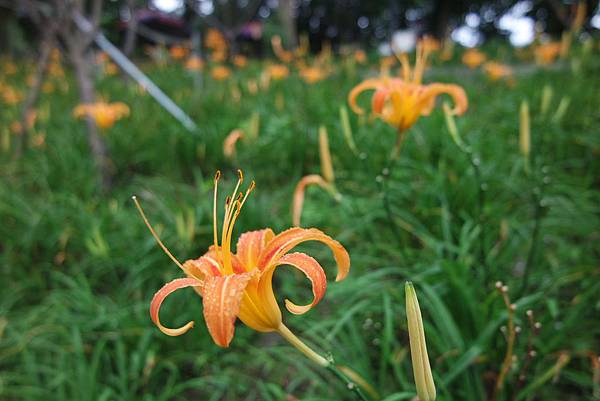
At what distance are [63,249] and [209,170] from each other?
119 cm

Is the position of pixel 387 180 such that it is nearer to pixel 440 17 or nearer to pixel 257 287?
pixel 257 287

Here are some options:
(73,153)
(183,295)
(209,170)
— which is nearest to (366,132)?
(209,170)

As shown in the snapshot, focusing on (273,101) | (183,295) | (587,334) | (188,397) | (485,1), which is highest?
(485,1)

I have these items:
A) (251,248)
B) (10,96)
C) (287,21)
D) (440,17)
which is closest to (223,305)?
(251,248)

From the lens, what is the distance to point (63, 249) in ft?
7.86

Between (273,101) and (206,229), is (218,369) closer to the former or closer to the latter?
(206,229)

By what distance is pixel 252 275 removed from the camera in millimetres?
703

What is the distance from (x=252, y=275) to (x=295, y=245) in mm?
83

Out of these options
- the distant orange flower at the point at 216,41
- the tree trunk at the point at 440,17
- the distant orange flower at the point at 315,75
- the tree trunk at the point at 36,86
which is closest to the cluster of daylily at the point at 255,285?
the tree trunk at the point at 36,86

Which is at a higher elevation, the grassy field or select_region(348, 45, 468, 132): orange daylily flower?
select_region(348, 45, 468, 132): orange daylily flower

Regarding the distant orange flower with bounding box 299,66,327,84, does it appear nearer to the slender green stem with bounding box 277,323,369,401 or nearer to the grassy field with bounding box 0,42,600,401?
the grassy field with bounding box 0,42,600,401

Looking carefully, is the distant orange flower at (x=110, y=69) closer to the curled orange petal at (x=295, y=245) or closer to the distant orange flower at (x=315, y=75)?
the distant orange flower at (x=315, y=75)

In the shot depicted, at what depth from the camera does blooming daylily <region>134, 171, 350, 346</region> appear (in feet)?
2.21

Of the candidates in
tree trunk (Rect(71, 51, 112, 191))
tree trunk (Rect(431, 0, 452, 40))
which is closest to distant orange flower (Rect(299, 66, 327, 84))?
tree trunk (Rect(71, 51, 112, 191))
